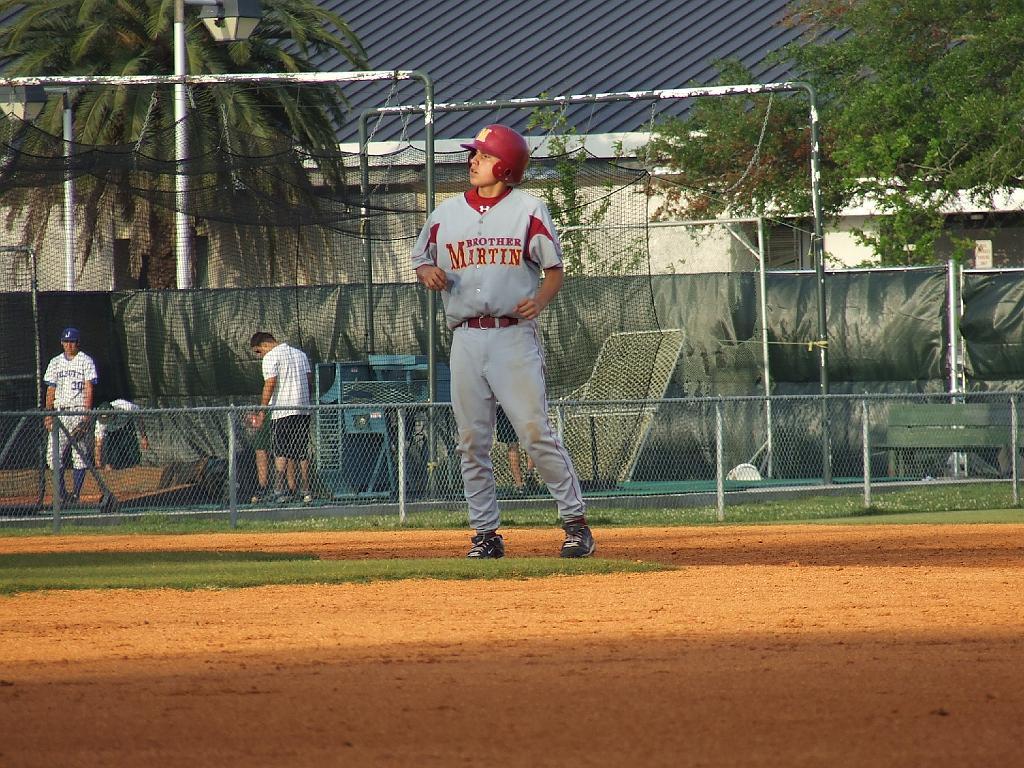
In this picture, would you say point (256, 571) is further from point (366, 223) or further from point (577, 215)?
point (577, 215)

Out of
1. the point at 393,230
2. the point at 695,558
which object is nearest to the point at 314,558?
the point at 695,558

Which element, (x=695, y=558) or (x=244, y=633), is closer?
(x=244, y=633)

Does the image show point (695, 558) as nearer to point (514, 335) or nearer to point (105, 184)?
point (514, 335)

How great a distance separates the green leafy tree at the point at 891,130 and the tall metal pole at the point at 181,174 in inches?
269

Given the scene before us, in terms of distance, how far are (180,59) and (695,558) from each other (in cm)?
1147

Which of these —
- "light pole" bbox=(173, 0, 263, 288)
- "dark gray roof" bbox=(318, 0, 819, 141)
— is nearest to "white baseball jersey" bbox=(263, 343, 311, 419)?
"light pole" bbox=(173, 0, 263, 288)

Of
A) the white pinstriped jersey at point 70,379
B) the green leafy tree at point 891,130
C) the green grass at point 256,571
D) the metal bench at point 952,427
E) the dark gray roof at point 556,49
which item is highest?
the dark gray roof at point 556,49

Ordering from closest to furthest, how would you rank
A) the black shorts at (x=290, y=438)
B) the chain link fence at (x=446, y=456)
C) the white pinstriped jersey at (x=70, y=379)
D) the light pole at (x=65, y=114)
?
1. the chain link fence at (x=446, y=456)
2. the black shorts at (x=290, y=438)
3. the white pinstriped jersey at (x=70, y=379)
4. the light pole at (x=65, y=114)

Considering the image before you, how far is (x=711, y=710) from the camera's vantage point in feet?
14.9

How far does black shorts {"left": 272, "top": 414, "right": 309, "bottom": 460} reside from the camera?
1485cm

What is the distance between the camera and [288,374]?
1625cm

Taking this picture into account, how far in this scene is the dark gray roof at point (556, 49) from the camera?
29.1 meters

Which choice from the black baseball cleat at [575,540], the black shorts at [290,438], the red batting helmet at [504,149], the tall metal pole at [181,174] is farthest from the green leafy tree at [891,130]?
the black baseball cleat at [575,540]

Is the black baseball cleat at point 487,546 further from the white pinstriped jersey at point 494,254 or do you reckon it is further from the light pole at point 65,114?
the light pole at point 65,114
